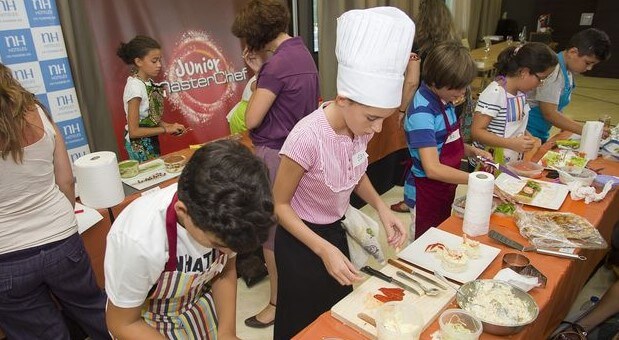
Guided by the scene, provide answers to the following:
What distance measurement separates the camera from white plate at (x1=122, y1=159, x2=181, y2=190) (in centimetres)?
198

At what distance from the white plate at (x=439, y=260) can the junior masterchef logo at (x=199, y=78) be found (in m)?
2.19

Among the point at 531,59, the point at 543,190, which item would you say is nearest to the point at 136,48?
the point at 531,59

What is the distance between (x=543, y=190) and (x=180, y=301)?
1.52 metres

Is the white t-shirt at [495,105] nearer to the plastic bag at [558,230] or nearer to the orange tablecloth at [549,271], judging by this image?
the orange tablecloth at [549,271]

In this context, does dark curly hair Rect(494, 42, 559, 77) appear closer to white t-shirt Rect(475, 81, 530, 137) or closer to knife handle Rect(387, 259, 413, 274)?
white t-shirt Rect(475, 81, 530, 137)

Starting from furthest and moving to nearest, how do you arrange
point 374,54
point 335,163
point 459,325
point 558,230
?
point 558,230
point 335,163
point 374,54
point 459,325

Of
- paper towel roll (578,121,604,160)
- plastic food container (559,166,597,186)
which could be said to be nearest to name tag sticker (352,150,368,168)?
plastic food container (559,166,597,186)

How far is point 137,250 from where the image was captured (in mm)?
835

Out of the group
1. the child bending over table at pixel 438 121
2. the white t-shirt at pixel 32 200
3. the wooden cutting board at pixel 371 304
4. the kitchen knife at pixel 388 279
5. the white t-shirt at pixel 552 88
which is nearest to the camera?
the wooden cutting board at pixel 371 304

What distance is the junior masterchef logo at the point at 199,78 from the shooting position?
2.99 metres

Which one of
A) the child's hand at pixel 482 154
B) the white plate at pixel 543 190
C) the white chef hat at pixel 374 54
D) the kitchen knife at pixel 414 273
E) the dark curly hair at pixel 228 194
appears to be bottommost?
the white plate at pixel 543 190

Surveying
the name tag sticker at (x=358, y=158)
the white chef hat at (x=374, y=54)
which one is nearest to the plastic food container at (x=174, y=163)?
the name tag sticker at (x=358, y=158)

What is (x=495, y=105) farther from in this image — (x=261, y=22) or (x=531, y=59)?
(x=261, y=22)

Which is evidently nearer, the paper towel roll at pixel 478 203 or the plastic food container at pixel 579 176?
the paper towel roll at pixel 478 203
